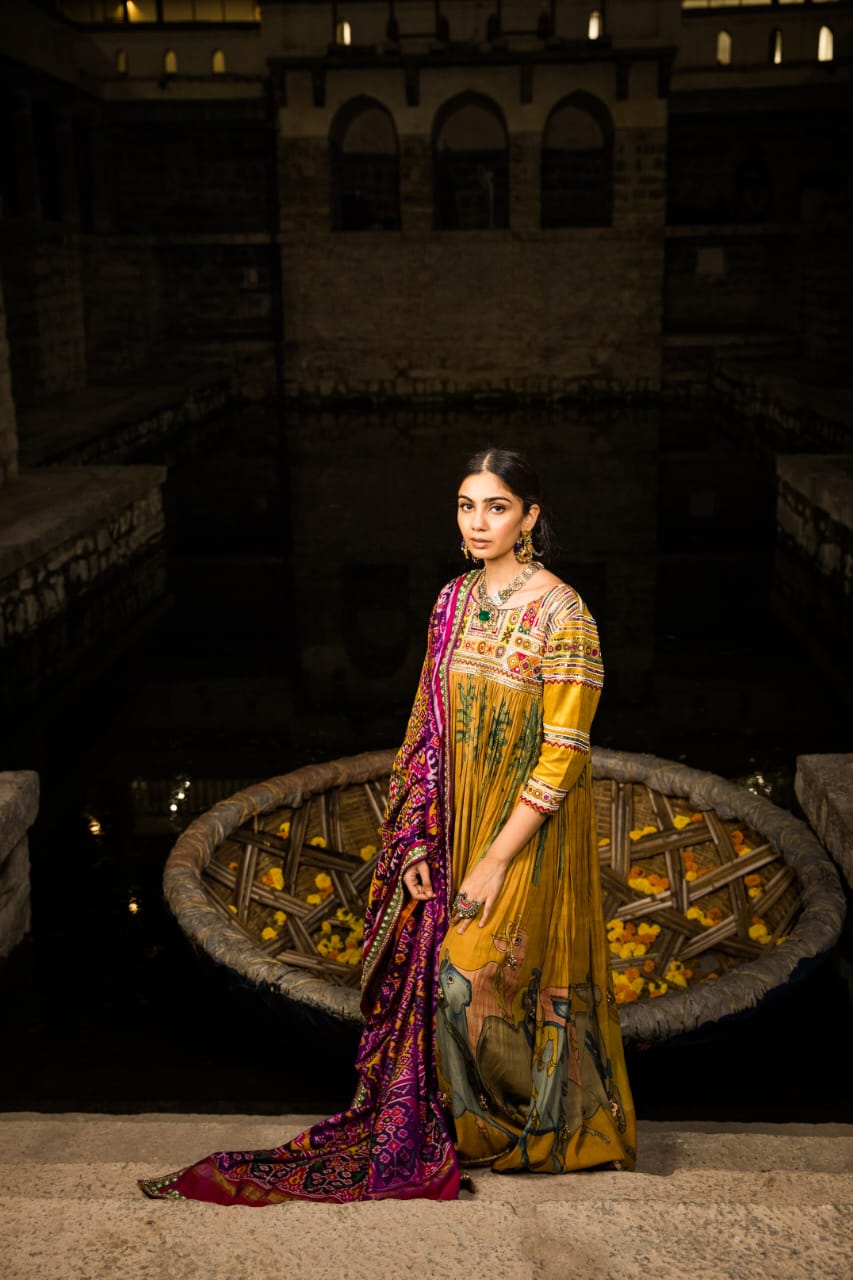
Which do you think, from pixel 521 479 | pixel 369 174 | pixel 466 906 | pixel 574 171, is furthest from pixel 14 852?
pixel 574 171

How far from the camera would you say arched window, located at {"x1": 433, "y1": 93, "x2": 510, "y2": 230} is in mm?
21047

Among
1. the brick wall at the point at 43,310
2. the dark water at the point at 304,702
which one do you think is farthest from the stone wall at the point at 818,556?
the brick wall at the point at 43,310

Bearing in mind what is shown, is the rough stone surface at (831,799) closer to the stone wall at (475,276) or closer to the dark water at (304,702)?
the dark water at (304,702)

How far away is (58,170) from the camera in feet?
56.9

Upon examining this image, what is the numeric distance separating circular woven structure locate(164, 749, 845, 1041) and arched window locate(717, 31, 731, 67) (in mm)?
19460

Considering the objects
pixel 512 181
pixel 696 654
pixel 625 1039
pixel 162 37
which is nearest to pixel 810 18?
pixel 512 181

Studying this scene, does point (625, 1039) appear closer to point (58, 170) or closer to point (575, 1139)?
point (575, 1139)

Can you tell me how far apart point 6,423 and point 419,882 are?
296 inches

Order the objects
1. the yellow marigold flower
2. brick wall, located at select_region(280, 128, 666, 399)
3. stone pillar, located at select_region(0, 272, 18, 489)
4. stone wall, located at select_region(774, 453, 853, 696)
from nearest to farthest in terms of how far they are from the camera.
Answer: the yellow marigold flower → stone wall, located at select_region(774, 453, 853, 696) → stone pillar, located at select_region(0, 272, 18, 489) → brick wall, located at select_region(280, 128, 666, 399)

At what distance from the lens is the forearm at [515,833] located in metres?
2.46

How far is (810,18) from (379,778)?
2020cm

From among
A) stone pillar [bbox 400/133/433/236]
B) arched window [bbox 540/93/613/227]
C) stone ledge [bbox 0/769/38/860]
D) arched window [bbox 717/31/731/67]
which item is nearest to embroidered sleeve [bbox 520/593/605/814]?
stone ledge [bbox 0/769/38/860]

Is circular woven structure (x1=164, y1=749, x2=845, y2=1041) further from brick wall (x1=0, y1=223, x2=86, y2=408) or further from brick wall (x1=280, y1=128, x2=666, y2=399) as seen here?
brick wall (x1=280, y1=128, x2=666, y2=399)

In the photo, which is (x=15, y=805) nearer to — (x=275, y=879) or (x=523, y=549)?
(x=275, y=879)
